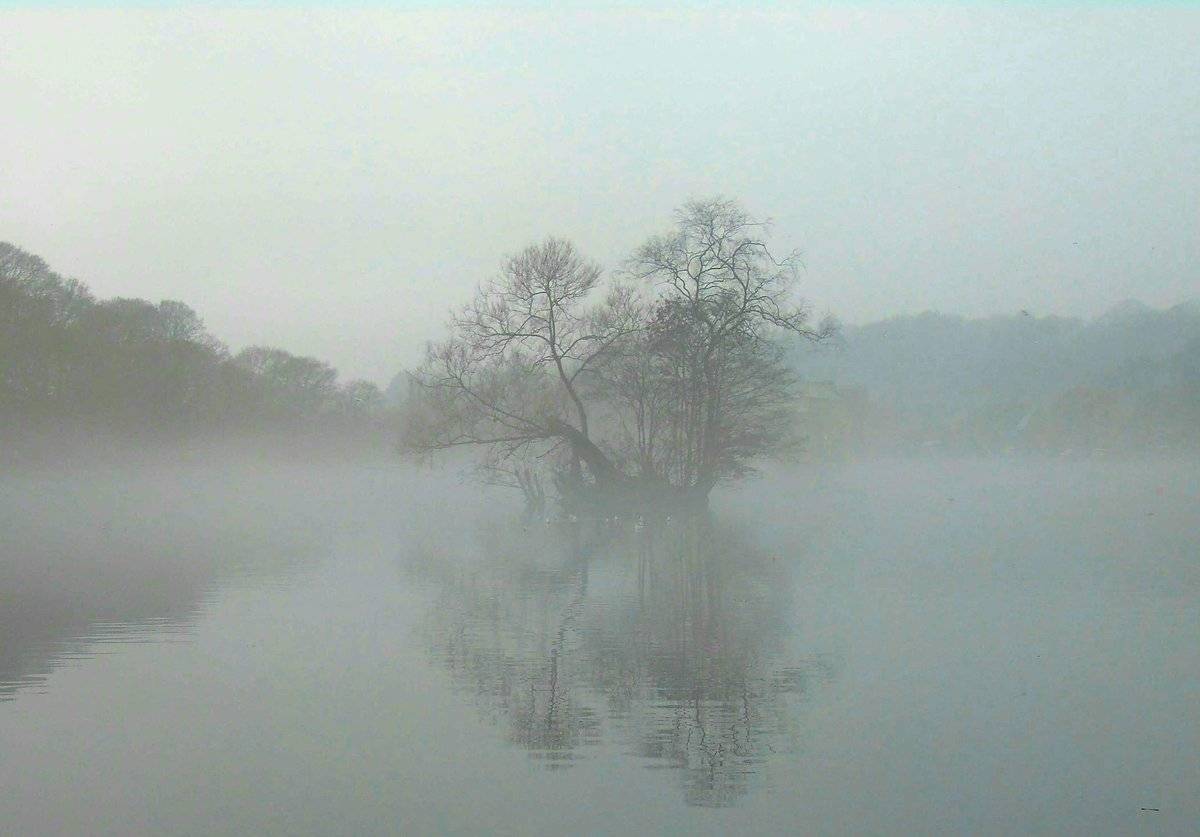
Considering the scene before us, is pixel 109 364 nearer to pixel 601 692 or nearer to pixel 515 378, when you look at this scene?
pixel 515 378

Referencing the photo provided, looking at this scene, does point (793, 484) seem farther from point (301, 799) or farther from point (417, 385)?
point (301, 799)

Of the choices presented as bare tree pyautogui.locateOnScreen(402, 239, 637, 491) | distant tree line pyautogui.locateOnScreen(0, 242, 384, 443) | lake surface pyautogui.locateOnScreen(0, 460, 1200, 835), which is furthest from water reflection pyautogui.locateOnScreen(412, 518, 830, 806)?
distant tree line pyautogui.locateOnScreen(0, 242, 384, 443)

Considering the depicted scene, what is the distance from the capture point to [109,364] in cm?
5947

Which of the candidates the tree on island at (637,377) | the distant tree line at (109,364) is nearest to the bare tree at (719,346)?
the tree on island at (637,377)

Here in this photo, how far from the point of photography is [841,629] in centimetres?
1413

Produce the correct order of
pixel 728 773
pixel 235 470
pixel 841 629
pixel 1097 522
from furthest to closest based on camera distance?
pixel 235 470, pixel 1097 522, pixel 841 629, pixel 728 773

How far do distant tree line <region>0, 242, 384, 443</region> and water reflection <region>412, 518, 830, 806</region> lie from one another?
38.4m

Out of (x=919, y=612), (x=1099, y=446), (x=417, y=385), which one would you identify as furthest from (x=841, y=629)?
(x=1099, y=446)

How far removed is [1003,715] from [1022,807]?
8.14ft

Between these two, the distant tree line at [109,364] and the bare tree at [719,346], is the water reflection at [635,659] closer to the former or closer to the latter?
the bare tree at [719,346]

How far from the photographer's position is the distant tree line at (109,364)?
52.9 m

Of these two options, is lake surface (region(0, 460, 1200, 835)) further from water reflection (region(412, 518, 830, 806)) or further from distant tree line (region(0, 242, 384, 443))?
distant tree line (region(0, 242, 384, 443))

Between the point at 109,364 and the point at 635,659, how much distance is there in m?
54.9

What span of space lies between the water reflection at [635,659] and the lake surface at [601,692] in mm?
55
